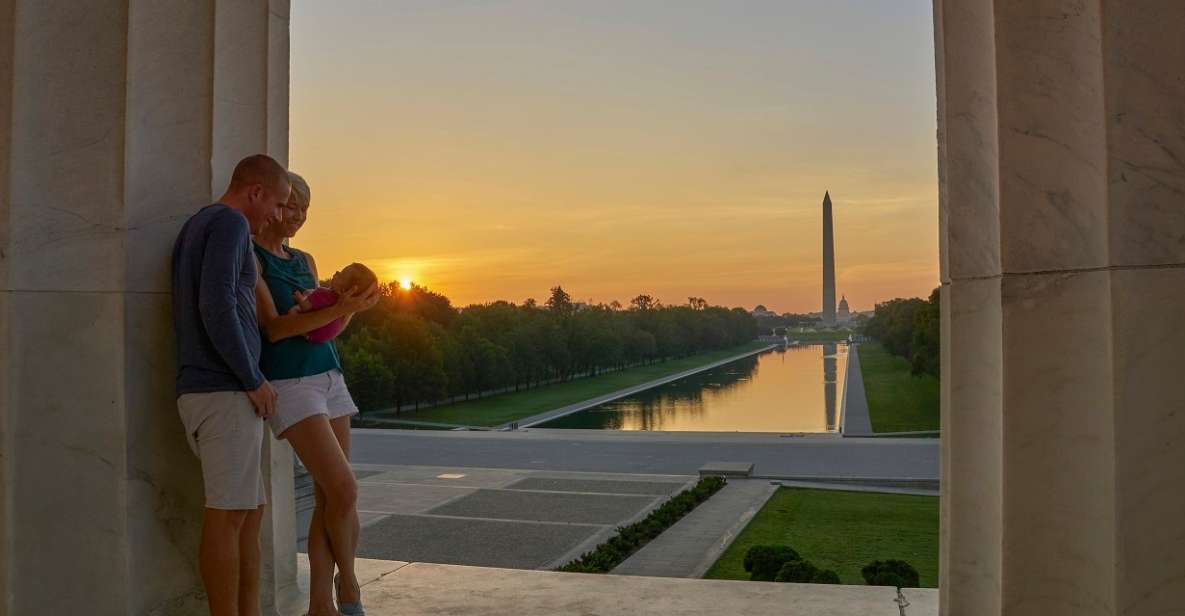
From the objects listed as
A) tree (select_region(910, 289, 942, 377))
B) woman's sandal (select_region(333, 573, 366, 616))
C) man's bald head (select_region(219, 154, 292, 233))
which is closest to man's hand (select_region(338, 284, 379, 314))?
man's bald head (select_region(219, 154, 292, 233))

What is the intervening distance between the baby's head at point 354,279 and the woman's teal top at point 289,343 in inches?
9.1

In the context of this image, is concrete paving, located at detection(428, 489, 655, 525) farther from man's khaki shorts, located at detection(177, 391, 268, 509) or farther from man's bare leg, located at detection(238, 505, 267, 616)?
man's khaki shorts, located at detection(177, 391, 268, 509)

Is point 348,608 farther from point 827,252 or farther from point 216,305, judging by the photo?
point 827,252

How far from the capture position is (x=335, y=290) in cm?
354

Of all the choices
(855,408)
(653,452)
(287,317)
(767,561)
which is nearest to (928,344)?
(855,408)

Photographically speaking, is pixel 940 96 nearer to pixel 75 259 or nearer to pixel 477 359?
pixel 75 259

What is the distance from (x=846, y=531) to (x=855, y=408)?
3412cm

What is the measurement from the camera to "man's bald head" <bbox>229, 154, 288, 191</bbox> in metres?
3.42

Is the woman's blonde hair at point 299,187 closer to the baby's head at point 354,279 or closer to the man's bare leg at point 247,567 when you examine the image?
the baby's head at point 354,279

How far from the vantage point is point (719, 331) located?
139 metres

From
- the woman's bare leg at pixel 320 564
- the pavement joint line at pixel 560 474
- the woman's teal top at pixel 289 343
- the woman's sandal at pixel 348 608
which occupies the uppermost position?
the woman's teal top at pixel 289 343

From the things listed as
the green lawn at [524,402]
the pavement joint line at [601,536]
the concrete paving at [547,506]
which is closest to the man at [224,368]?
the pavement joint line at [601,536]

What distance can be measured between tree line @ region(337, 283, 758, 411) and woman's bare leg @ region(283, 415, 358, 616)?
4554 cm

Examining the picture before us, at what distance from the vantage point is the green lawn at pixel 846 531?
49.3 ft
